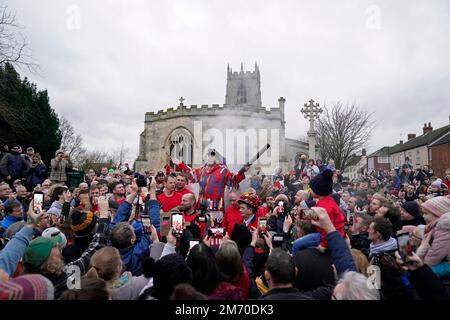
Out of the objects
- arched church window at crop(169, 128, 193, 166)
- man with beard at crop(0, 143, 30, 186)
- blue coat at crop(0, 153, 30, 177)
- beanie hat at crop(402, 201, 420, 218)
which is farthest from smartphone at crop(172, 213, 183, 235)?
arched church window at crop(169, 128, 193, 166)

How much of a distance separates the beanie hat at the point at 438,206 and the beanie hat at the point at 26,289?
3.69 metres

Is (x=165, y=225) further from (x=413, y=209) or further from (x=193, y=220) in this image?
(x=413, y=209)

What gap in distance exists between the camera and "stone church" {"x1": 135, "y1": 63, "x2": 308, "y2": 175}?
30703 mm

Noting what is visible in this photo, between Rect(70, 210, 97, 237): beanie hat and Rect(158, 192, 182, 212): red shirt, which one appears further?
Rect(158, 192, 182, 212): red shirt

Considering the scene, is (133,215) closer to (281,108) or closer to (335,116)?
(335,116)

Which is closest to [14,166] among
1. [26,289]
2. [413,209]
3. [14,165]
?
[14,165]

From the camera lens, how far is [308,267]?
3098 mm

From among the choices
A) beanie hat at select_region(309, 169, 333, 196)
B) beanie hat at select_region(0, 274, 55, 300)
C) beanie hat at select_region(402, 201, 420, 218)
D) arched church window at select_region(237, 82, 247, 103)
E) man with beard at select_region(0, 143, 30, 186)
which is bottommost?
beanie hat at select_region(0, 274, 55, 300)

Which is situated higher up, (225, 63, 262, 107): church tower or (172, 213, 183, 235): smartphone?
(225, 63, 262, 107): church tower

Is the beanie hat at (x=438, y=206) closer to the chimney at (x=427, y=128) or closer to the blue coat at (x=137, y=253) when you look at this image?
the blue coat at (x=137, y=253)

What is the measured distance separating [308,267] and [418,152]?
4032 centimetres

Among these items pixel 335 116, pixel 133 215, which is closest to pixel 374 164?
pixel 335 116

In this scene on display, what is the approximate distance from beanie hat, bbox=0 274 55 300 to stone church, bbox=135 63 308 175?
88.9ft

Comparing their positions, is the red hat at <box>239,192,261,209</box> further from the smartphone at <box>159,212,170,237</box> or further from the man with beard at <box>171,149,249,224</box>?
the man with beard at <box>171,149,249,224</box>
